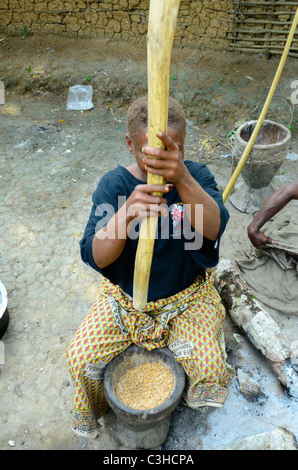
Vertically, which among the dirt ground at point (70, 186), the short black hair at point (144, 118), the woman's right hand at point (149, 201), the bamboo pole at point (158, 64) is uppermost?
the bamboo pole at point (158, 64)

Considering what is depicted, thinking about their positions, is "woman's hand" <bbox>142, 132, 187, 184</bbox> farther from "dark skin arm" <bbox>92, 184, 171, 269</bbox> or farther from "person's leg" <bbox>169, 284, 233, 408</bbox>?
"person's leg" <bbox>169, 284, 233, 408</bbox>

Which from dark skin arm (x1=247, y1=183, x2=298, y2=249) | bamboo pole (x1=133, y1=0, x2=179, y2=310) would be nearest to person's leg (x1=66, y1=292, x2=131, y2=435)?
bamboo pole (x1=133, y1=0, x2=179, y2=310)

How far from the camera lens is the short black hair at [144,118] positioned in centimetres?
158

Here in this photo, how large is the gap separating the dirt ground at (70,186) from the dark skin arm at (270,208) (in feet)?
1.83

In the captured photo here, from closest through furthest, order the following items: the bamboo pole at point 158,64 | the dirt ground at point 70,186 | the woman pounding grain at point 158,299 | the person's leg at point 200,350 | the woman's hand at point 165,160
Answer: the bamboo pole at point 158,64 < the woman's hand at point 165,160 < the woman pounding grain at point 158,299 < the person's leg at point 200,350 < the dirt ground at point 70,186

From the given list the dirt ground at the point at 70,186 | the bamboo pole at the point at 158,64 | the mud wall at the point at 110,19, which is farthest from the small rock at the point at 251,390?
the mud wall at the point at 110,19

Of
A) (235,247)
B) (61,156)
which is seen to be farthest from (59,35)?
(235,247)

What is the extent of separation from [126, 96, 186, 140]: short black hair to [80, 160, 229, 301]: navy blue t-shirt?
33 centimetres

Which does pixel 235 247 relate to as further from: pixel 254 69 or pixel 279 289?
pixel 254 69

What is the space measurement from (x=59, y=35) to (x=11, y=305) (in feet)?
16.0

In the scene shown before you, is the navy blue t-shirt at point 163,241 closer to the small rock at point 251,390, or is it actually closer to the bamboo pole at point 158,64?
the bamboo pole at point 158,64

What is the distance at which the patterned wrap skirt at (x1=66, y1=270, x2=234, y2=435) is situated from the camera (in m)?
2.01
